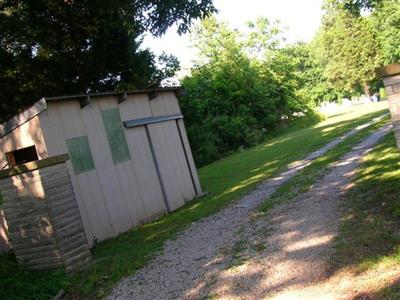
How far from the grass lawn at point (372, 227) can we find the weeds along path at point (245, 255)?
23 cm

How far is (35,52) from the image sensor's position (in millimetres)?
19250

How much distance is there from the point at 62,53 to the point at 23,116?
9515 millimetres

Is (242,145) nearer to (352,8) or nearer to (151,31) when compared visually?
(352,8)

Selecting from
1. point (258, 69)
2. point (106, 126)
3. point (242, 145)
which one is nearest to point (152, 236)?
point (106, 126)

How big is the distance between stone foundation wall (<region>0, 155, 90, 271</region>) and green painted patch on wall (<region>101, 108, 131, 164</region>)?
349 cm

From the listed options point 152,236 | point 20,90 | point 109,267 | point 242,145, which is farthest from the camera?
point 242,145

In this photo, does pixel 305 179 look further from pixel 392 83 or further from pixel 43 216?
pixel 43 216

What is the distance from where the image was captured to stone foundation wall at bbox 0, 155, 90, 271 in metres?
8.34

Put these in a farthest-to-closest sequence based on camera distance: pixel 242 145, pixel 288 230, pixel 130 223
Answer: pixel 242 145, pixel 130 223, pixel 288 230

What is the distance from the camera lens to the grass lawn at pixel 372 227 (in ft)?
17.1

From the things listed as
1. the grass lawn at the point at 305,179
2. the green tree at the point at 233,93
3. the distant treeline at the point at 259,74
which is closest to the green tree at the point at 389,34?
the distant treeline at the point at 259,74

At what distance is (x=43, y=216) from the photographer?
330 inches

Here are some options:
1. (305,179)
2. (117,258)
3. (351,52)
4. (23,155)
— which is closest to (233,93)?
(305,179)

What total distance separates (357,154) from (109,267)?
8.97 metres
